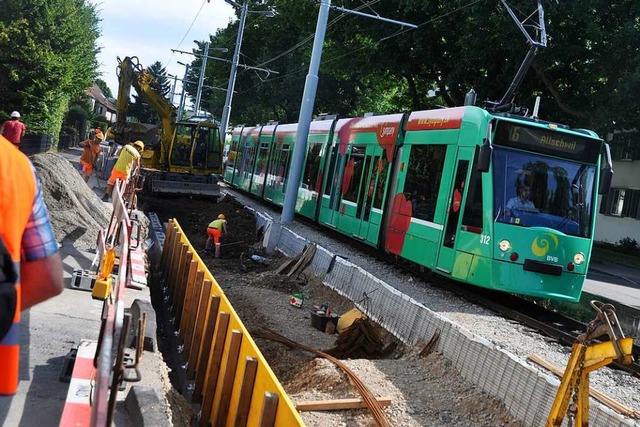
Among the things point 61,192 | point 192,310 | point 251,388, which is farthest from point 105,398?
point 61,192

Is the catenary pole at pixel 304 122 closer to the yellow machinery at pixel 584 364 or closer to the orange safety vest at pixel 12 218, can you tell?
the yellow machinery at pixel 584 364

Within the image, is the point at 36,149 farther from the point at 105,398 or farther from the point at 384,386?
the point at 105,398

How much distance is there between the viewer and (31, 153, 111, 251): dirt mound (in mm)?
12562

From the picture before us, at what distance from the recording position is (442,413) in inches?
308

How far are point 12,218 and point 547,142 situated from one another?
11173 mm

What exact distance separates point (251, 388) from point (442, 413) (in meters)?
2.19

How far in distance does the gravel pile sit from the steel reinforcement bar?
307 centimetres

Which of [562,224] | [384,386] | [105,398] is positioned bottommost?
[384,386]

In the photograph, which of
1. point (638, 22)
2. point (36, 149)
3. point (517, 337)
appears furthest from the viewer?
point (36, 149)

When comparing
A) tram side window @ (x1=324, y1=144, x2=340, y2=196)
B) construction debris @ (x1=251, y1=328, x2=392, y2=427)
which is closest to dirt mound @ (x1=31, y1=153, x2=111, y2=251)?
construction debris @ (x1=251, y1=328, x2=392, y2=427)

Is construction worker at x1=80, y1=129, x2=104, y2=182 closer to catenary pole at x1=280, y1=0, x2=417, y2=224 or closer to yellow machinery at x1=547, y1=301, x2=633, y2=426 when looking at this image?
catenary pole at x1=280, y1=0, x2=417, y2=224

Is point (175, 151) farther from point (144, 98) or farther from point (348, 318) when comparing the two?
Answer: point (348, 318)

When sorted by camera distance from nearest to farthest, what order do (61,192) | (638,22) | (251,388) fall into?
1. (251,388)
2. (61,192)
3. (638,22)

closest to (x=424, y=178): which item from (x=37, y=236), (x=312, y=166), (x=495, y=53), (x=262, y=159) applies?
(x=312, y=166)
